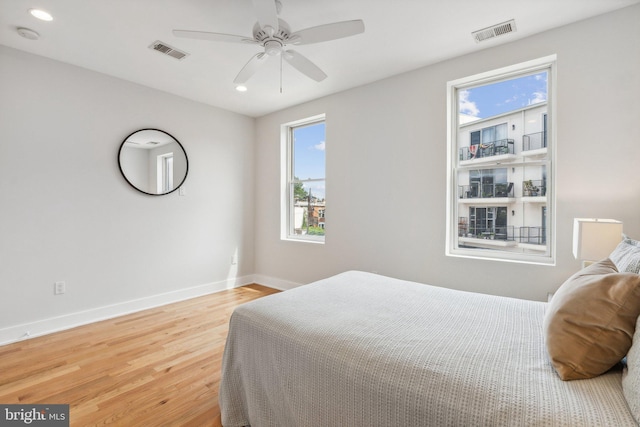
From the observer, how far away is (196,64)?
295 cm

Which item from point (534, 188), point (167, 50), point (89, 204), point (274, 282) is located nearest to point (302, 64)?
point (167, 50)

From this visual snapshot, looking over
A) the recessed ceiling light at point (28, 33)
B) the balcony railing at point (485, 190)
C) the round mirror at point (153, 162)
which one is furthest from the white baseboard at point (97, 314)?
the balcony railing at point (485, 190)

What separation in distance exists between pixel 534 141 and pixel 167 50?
3396 millimetres

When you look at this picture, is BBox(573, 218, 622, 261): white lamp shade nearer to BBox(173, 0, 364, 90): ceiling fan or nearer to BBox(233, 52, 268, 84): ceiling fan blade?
BBox(173, 0, 364, 90): ceiling fan

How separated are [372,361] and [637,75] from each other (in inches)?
109

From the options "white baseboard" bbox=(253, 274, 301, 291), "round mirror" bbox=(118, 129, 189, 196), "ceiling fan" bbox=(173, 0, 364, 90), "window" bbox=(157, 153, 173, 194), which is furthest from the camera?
"white baseboard" bbox=(253, 274, 301, 291)

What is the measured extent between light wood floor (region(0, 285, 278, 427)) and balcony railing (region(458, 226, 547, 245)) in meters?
2.58

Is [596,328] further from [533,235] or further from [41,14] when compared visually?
[41,14]

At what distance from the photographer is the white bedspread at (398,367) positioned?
0.91 meters

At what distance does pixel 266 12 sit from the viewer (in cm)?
175

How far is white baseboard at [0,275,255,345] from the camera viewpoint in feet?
8.87

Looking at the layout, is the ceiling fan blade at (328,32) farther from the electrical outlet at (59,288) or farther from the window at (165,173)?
the electrical outlet at (59,288)

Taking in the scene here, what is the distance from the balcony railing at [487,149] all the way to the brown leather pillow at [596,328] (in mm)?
1986

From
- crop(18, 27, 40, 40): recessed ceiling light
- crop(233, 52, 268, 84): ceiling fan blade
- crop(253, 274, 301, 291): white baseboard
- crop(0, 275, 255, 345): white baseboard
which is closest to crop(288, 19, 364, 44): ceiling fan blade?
crop(233, 52, 268, 84): ceiling fan blade
